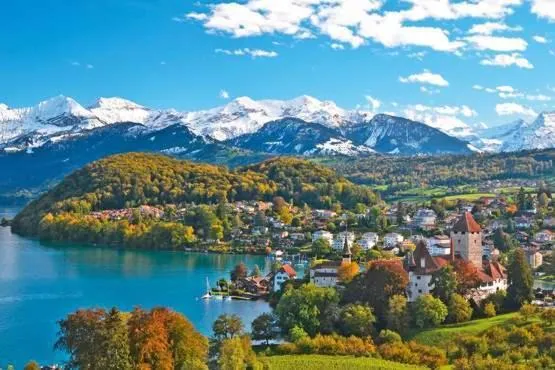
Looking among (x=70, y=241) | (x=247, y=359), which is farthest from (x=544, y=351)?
(x=70, y=241)

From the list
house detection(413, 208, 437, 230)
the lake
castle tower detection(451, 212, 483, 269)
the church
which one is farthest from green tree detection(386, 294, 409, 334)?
house detection(413, 208, 437, 230)

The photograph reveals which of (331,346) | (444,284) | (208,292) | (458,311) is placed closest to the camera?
(331,346)

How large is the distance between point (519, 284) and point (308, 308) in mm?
10390

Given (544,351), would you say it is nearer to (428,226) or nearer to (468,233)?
(468,233)

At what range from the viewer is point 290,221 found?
94.0 meters

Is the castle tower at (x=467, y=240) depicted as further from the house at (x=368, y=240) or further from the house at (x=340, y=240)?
the house at (x=368, y=240)

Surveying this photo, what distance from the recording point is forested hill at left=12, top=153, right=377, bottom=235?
105m

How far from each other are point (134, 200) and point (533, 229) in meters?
52.7

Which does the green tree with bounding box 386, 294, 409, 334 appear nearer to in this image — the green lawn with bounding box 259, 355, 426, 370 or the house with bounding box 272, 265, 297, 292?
the green lawn with bounding box 259, 355, 426, 370

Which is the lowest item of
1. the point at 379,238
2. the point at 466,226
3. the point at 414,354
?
the point at 414,354

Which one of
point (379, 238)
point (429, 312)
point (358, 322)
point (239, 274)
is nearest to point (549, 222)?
point (379, 238)

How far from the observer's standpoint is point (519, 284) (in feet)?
127

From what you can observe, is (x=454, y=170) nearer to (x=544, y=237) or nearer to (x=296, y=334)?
(x=544, y=237)

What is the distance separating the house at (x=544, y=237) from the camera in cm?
7225
